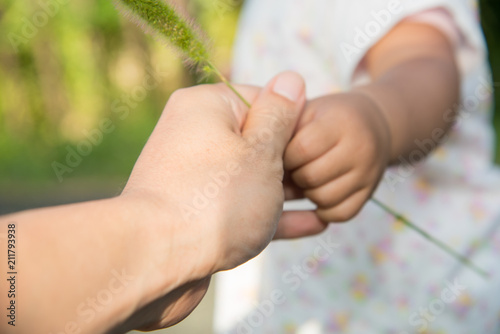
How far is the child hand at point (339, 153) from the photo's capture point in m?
0.69

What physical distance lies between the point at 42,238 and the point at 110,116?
423 centimetres

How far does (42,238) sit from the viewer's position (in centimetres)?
39

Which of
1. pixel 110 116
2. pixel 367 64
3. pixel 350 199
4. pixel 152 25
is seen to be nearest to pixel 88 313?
pixel 152 25

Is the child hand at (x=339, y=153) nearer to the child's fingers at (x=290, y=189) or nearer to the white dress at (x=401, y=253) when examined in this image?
the child's fingers at (x=290, y=189)

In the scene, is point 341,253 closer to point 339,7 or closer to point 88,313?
point 339,7

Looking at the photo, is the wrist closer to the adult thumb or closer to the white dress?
the adult thumb

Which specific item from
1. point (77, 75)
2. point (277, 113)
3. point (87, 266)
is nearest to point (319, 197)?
point (277, 113)

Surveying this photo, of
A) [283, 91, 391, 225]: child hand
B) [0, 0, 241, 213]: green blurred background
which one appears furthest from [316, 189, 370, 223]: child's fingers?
[0, 0, 241, 213]: green blurred background

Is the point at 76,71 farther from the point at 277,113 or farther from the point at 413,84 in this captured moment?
the point at 277,113

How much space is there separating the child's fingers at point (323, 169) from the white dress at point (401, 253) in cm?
44

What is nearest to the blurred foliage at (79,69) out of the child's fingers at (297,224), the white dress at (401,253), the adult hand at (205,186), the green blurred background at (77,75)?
the green blurred background at (77,75)

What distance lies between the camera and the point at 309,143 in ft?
2.23

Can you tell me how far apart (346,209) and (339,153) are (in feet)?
0.32

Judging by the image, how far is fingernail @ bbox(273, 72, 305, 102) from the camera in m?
0.67
